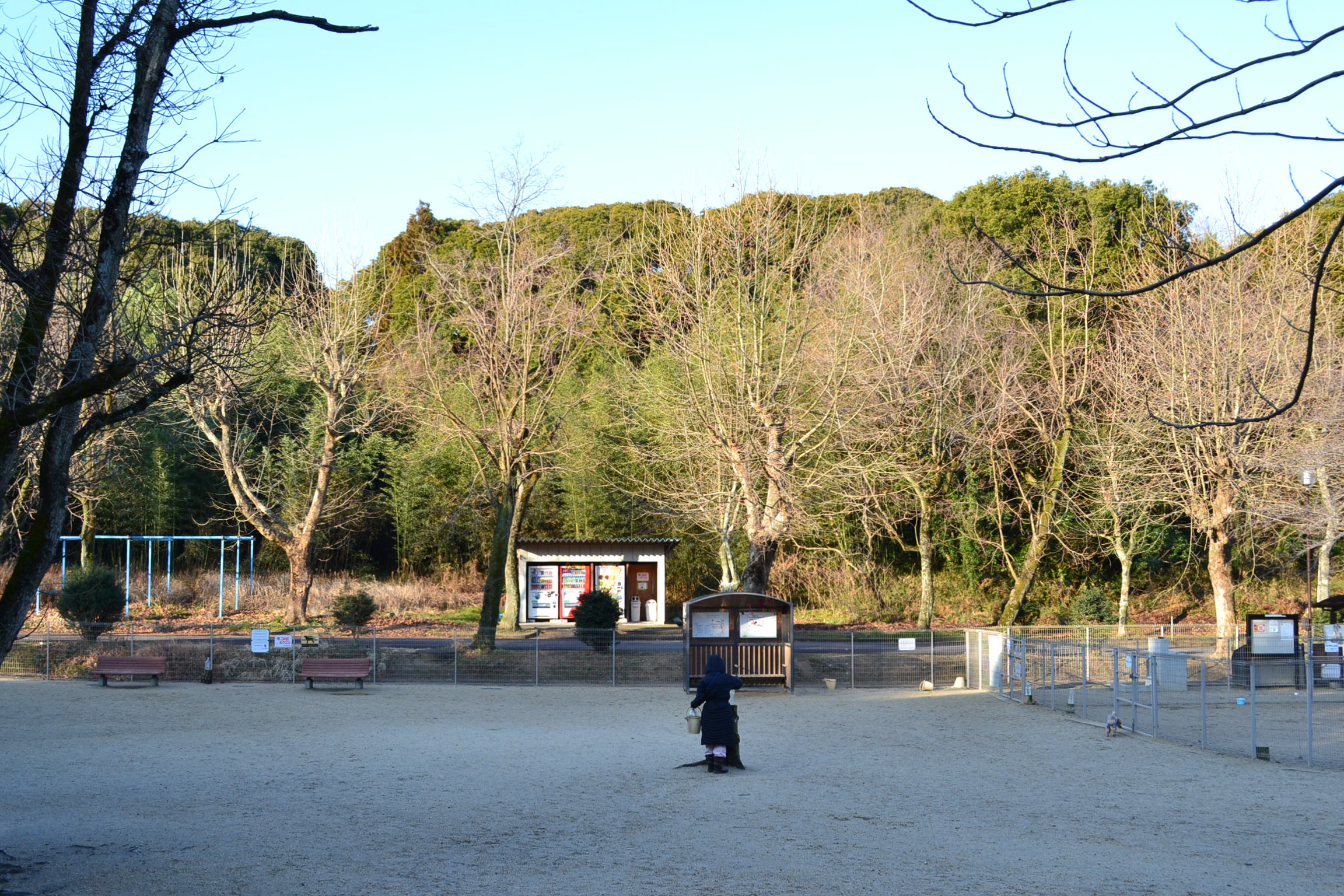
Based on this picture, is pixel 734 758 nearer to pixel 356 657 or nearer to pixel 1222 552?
pixel 356 657

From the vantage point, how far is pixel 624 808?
12.2 metres

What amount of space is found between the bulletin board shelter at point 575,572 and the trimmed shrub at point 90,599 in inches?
536

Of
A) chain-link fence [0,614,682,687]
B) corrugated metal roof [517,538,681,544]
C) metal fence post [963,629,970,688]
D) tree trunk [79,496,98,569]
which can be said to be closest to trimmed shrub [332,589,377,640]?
chain-link fence [0,614,682,687]

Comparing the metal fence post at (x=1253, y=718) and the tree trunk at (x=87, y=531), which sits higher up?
the tree trunk at (x=87, y=531)

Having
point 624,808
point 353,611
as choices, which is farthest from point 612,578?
point 624,808

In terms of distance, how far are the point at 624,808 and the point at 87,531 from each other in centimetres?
3573

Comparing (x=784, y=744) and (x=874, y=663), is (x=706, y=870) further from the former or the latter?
(x=874, y=663)

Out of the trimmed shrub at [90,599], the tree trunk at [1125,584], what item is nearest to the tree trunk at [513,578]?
the trimmed shrub at [90,599]

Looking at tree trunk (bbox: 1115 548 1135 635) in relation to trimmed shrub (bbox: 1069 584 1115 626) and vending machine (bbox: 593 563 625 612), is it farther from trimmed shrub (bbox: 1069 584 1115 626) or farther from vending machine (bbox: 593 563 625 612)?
vending machine (bbox: 593 563 625 612)

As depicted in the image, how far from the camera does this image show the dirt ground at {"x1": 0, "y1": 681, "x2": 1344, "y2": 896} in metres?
9.20

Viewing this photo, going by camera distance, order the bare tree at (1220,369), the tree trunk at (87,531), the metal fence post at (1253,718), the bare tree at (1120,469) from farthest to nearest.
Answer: the tree trunk at (87,531) → the bare tree at (1120,469) → the bare tree at (1220,369) → the metal fence post at (1253,718)

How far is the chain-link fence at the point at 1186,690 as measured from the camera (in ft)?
59.6

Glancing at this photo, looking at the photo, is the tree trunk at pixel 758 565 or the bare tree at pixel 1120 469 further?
the bare tree at pixel 1120 469

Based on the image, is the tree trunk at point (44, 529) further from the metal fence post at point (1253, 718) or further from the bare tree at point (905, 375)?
the bare tree at point (905, 375)
